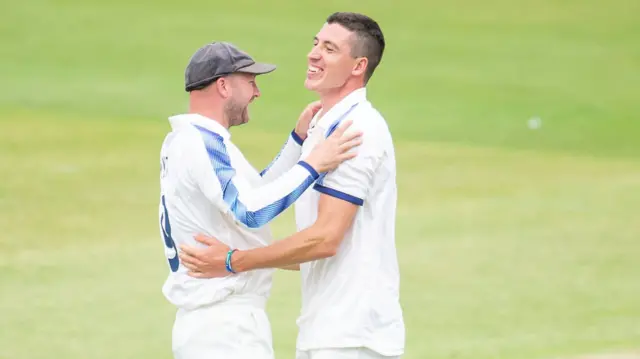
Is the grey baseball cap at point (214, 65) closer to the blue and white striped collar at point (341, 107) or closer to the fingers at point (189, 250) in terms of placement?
the blue and white striped collar at point (341, 107)

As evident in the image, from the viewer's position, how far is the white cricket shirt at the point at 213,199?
538cm

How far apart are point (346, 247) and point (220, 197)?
57cm

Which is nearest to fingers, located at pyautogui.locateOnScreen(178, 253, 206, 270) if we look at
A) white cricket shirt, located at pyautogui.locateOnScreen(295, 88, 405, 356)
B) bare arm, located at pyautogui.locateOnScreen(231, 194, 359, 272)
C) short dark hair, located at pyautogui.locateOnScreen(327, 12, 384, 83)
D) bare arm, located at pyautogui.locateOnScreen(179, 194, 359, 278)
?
bare arm, located at pyautogui.locateOnScreen(179, 194, 359, 278)

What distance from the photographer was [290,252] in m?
5.39

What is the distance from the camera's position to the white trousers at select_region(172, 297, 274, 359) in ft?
18.1

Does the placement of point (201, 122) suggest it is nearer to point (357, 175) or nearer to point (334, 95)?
point (334, 95)

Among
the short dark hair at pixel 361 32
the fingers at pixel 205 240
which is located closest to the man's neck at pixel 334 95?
the short dark hair at pixel 361 32

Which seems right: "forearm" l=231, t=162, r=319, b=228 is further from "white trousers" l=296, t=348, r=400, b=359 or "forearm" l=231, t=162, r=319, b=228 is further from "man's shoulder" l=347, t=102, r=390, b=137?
"white trousers" l=296, t=348, r=400, b=359

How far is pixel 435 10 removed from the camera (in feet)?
73.3

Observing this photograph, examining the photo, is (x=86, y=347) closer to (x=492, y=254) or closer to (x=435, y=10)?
(x=492, y=254)

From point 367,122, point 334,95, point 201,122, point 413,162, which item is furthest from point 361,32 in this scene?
point 413,162

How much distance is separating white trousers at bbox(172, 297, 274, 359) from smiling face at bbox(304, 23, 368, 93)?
991 mm

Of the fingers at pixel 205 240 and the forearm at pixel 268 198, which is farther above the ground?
the forearm at pixel 268 198

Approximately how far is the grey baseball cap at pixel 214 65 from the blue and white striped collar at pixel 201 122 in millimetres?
146
